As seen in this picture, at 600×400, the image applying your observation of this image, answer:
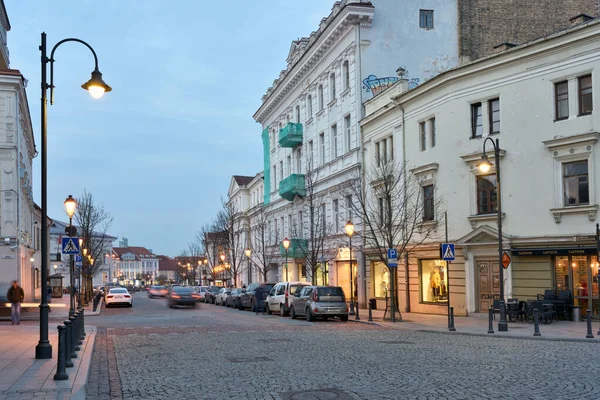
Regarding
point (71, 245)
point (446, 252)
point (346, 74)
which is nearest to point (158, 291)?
point (346, 74)

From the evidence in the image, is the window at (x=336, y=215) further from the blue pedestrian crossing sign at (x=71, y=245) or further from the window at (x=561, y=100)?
the blue pedestrian crossing sign at (x=71, y=245)

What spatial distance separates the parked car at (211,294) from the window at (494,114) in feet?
109

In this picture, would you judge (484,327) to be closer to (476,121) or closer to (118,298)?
(476,121)

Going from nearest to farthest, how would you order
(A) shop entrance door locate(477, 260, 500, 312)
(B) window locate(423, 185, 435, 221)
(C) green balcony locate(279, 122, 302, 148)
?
(A) shop entrance door locate(477, 260, 500, 312)
(B) window locate(423, 185, 435, 221)
(C) green balcony locate(279, 122, 302, 148)

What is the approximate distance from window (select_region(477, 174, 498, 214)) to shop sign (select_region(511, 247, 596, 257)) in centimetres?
214

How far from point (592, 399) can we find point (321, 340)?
10812 millimetres

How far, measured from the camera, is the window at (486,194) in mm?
28156

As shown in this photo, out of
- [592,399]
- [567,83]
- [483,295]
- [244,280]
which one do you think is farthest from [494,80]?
[244,280]

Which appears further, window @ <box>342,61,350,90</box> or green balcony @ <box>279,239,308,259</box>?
green balcony @ <box>279,239,308,259</box>

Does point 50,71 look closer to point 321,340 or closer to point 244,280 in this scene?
point 321,340

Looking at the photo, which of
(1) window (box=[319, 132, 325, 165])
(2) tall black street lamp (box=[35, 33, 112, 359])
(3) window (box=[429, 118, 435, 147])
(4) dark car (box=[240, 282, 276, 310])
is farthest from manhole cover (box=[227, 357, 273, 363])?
(1) window (box=[319, 132, 325, 165])

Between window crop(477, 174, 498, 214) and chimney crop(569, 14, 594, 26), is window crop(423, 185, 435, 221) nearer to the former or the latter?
window crop(477, 174, 498, 214)

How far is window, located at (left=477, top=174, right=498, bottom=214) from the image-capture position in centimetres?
2816

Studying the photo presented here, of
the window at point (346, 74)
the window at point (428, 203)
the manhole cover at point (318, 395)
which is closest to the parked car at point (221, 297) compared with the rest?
the window at point (346, 74)
